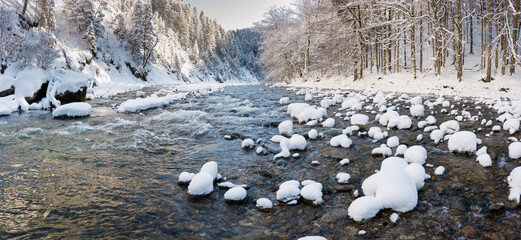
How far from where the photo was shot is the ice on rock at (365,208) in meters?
2.87

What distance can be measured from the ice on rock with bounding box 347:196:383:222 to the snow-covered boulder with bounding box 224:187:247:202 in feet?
4.63

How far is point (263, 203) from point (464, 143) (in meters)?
3.95

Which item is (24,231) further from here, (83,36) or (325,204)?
(83,36)

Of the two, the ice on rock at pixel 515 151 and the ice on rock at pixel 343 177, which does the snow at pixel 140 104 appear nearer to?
the ice on rock at pixel 343 177

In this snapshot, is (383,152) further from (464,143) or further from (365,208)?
(365,208)

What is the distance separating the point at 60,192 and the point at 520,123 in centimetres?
996

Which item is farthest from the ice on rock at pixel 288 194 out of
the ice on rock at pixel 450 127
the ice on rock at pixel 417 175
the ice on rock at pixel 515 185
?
the ice on rock at pixel 450 127

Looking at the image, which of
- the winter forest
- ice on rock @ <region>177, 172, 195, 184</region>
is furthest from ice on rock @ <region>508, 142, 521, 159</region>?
ice on rock @ <region>177, 172, 195, 184</region>

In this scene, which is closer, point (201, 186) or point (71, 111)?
point (201, 186)

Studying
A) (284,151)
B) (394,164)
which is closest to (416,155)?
(394,164)

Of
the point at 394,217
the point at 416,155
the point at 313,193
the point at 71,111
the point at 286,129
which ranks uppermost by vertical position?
the point at 71,111

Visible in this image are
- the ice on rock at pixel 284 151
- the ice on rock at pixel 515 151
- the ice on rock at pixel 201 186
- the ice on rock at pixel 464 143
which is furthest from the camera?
the ice on rock at pixel 284 151

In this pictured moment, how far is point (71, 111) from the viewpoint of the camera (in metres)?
9.84

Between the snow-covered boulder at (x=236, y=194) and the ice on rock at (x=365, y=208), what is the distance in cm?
141
